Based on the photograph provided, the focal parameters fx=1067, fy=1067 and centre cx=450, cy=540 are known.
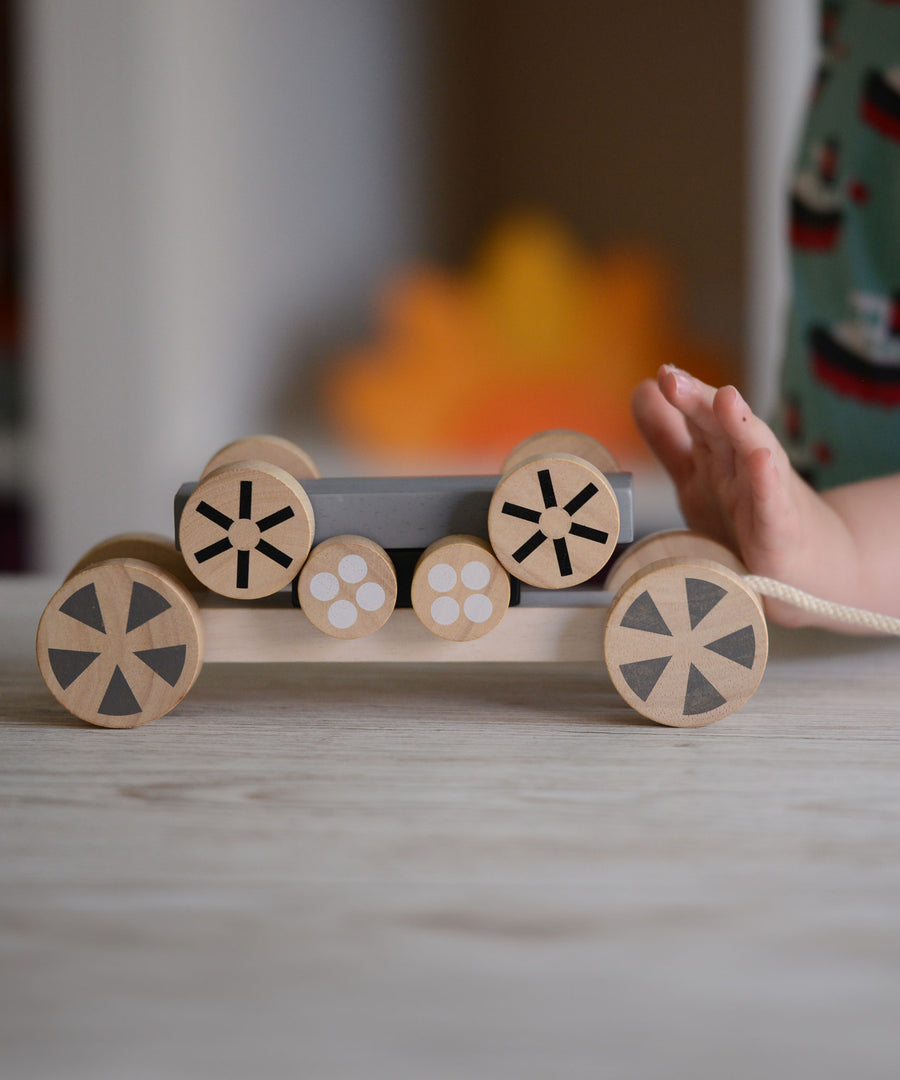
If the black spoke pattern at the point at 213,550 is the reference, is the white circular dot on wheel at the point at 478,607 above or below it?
below

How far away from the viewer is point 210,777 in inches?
17.1

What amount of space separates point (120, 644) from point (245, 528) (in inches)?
3.2

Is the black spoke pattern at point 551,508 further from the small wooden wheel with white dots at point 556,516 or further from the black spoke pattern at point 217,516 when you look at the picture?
the black spoke pattern at point 217,516

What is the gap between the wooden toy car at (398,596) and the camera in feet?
1.60

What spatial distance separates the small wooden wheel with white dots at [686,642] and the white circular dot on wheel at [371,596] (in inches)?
4.2

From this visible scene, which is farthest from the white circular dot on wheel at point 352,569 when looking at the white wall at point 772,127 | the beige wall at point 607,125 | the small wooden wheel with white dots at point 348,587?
the beige wall at point 607,125

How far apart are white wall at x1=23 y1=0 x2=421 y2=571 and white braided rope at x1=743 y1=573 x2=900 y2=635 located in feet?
6.52

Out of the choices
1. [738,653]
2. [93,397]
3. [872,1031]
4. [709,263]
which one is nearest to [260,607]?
[738,653]

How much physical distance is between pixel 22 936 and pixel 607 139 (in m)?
2.43

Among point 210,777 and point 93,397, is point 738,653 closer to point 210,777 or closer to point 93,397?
point 210,777

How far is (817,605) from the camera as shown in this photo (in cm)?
55

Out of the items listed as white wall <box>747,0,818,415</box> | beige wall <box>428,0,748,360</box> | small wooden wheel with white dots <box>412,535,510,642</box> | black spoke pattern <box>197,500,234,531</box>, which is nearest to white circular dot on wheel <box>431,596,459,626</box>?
small wooden wheel with white dots <box>412,535,510,642</box>

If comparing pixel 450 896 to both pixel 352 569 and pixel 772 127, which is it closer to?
pixel 352 569

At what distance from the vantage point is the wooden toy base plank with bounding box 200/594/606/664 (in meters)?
0.52
